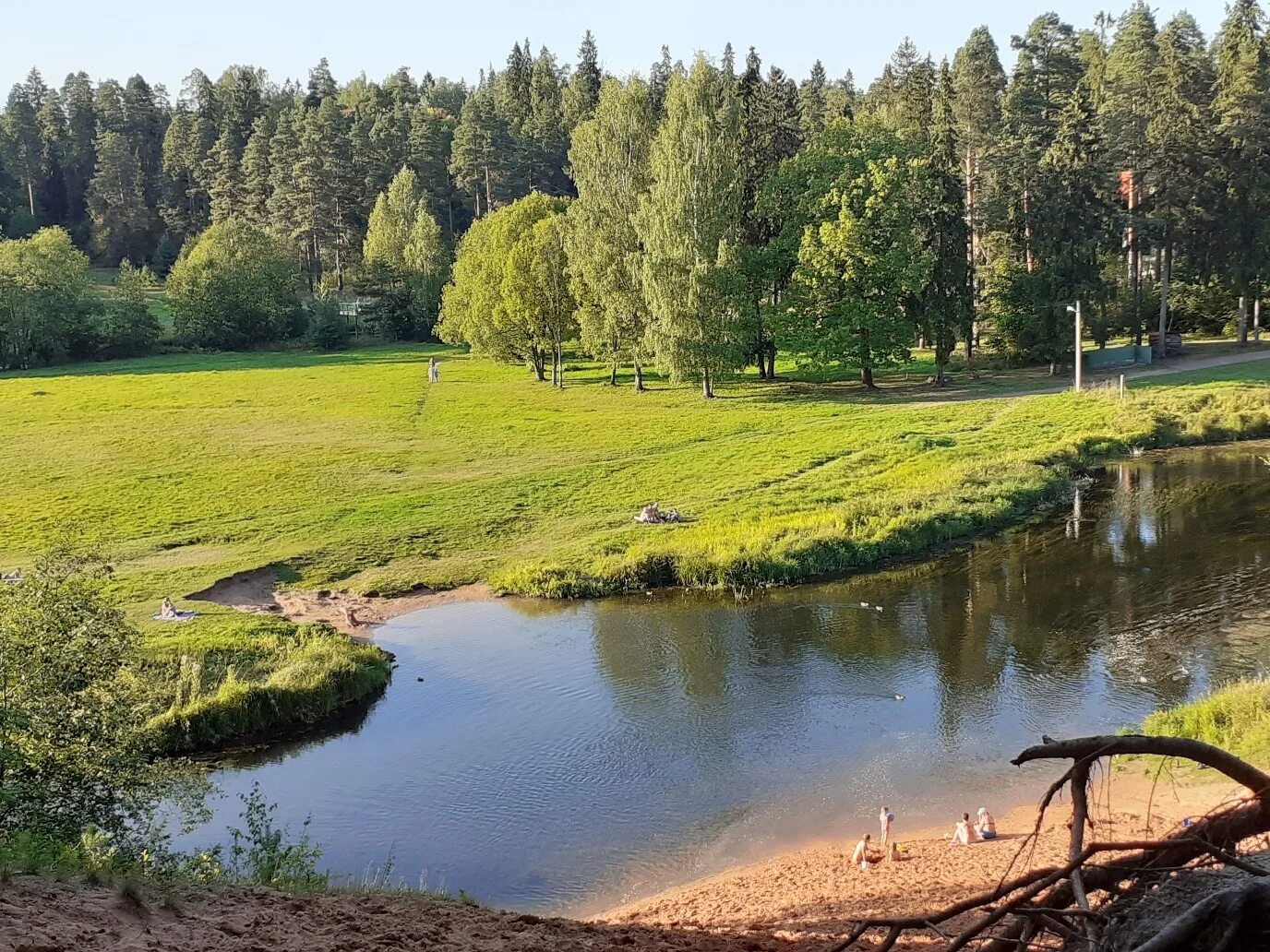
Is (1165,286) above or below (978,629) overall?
above

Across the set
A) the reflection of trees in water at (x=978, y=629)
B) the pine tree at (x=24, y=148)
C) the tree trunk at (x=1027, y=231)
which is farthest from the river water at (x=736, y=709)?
the pine tree at (x=24, y=148)

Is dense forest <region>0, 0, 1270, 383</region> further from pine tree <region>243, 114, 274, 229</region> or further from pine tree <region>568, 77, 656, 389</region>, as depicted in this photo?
pine tree <region>243, 114, 274, 229</region>

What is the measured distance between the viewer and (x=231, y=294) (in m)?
100

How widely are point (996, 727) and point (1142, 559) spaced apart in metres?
14.1

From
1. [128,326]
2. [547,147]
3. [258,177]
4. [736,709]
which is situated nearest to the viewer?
[736,709]

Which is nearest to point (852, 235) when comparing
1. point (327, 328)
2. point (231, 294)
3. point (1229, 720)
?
point (1229, 720)

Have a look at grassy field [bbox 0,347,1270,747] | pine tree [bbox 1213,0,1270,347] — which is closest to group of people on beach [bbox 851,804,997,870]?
grassy field [bbox 0,347,1270,747]

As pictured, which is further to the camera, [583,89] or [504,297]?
[583,89]

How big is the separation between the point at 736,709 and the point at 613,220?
1942 inches

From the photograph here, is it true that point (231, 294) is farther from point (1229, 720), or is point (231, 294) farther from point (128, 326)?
point (1229, 720)

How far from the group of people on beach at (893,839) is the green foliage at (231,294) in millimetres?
94052

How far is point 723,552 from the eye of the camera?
111 ft

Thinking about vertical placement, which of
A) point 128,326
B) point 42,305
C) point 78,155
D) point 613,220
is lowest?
point 128,326

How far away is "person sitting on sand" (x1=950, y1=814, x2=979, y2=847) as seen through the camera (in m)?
16.7
